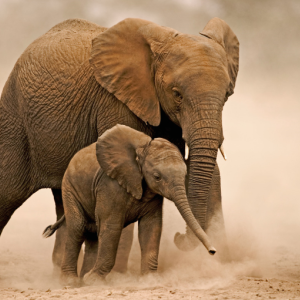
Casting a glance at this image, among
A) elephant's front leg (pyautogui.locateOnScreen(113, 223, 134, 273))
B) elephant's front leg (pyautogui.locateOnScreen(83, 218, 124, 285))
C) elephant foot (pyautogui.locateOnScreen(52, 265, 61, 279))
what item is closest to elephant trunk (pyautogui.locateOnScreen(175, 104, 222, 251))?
elephant's front leg (pyautogui.locateOnScreen(83, 218, 124, 285))

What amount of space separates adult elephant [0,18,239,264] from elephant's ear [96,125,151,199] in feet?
1.55

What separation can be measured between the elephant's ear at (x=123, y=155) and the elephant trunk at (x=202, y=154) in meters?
0.44

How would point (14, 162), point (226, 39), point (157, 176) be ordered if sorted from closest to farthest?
point (157, 176), point (226, 39), point (14, 162)

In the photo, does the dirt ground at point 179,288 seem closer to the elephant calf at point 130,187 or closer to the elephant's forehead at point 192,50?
the elephant calf at point 130,187

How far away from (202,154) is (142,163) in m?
0.54

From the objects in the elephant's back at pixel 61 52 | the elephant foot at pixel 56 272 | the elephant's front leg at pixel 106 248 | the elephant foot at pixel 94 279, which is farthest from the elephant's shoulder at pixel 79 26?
the elephant foot at pixel 94 279

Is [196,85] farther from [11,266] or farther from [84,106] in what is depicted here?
[11,266]

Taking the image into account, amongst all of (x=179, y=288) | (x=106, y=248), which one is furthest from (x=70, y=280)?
(x=179, y=288)

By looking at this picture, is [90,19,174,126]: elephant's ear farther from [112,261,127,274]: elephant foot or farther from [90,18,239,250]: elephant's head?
[112,261,127,274]: elephant foot

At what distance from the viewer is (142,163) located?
21.0 ft

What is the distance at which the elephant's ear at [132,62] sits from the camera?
7020mm

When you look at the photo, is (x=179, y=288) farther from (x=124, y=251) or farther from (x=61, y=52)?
(x=61, y=52)

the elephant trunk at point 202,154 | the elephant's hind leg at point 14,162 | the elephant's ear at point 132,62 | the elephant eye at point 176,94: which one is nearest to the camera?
the elephant trunk at point 202,154

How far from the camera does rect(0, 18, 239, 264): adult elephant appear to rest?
6.66 metres
